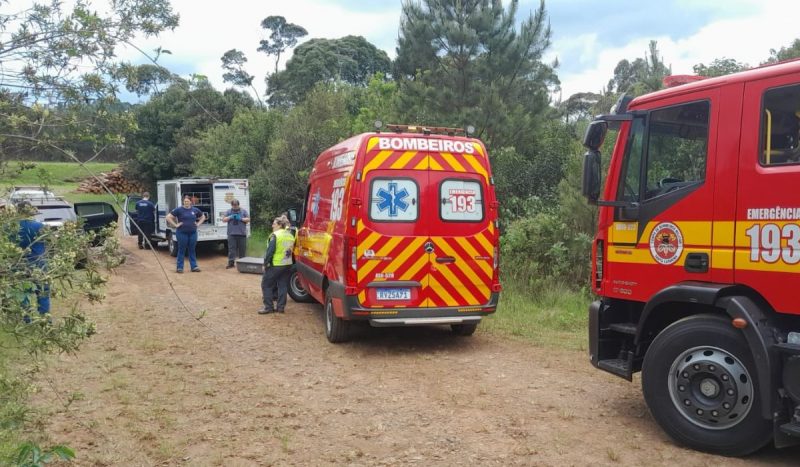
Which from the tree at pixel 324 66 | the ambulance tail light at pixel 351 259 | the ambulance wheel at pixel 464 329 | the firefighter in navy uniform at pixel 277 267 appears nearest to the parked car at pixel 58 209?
the firefighter in navy uniform at pixel 277 267

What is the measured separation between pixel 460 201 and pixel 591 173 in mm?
2701

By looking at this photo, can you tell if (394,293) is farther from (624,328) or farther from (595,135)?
(595,135)

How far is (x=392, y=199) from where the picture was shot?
23.7 ft

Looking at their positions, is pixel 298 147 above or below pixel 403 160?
above

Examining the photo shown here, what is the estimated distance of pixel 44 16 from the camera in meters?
3.15

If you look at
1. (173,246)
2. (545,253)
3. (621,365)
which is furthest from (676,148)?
(173,246)

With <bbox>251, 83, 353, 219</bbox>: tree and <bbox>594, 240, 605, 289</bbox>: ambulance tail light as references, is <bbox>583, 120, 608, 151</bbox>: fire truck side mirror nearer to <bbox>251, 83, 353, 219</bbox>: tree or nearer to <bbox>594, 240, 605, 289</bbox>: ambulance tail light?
<bbox>594, 240, 605, 289</bbox>: ambulance tail light

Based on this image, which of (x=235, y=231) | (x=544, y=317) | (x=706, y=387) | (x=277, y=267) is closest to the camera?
(x=706, y=387)

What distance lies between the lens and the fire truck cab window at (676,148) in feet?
14.6

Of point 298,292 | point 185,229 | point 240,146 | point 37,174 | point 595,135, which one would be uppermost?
point 240,146

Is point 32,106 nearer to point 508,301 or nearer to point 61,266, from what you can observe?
point 61,266

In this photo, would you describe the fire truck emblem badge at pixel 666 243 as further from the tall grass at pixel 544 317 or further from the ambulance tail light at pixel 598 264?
the tall grass at pixel 544 317

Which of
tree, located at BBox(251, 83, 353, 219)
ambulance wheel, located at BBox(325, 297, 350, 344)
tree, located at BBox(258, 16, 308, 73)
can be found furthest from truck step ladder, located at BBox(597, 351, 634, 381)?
tree, located at BBox(258, 16, 308, 73)

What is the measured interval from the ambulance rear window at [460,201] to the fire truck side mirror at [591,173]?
2.62m
